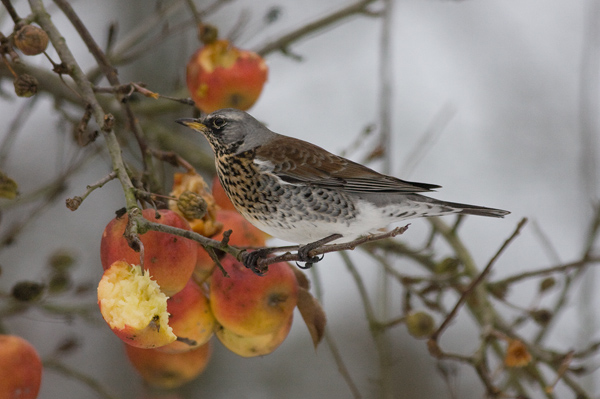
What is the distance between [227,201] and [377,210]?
23.7 inches

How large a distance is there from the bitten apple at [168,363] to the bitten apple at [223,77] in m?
1.02

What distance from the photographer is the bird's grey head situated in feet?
7.26

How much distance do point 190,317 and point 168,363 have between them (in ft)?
1.94

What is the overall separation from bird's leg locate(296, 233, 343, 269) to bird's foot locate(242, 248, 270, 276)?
104 millimetres

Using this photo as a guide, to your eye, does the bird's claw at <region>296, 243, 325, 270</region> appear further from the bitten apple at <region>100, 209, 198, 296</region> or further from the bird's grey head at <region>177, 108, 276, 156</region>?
the bird's grey head at <region>177, 108, 276, 156</region>

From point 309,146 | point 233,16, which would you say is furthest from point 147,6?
point 309,146

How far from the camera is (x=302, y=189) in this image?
84.3 inches

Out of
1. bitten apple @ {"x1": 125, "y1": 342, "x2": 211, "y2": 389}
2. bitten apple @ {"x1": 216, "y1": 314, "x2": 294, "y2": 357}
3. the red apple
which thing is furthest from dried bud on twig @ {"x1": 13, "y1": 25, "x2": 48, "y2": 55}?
bitten apple @ {"x1": 125, "y1": 342, "x2": 211, "y2": 389}

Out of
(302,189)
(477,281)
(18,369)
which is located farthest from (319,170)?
(18,369)

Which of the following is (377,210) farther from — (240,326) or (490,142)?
(490,142)

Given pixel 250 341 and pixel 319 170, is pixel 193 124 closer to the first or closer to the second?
pixel 319 170

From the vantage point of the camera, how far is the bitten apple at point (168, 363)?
7.21 feet

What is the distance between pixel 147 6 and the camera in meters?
6.24

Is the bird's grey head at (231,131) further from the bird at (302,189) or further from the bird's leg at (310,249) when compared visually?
the bird's leg at (310,249)
